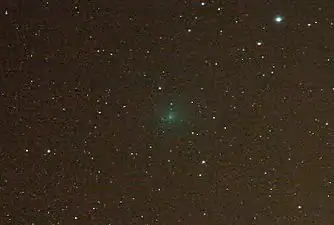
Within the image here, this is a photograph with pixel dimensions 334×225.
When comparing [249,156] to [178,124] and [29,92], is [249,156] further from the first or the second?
[29,92]

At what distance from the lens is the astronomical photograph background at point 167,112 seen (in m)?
0.50

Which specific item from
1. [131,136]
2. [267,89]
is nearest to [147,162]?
[131,136]

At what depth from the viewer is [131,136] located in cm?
52

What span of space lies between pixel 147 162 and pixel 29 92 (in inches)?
4.9

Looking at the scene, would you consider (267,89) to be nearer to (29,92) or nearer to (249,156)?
(249,156)

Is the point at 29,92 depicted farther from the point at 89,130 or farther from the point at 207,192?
the point at 207,192

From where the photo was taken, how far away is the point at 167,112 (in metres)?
0.52

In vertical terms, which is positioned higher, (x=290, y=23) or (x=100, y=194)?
(x=290, y=23)

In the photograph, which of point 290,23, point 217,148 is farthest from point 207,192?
point 290,23

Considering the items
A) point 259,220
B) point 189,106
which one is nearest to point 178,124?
point 189,106

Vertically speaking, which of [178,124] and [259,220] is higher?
[178,124]

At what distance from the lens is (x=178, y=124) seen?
0.52m

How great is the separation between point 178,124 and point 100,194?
10cm

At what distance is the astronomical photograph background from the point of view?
0.50 metres
